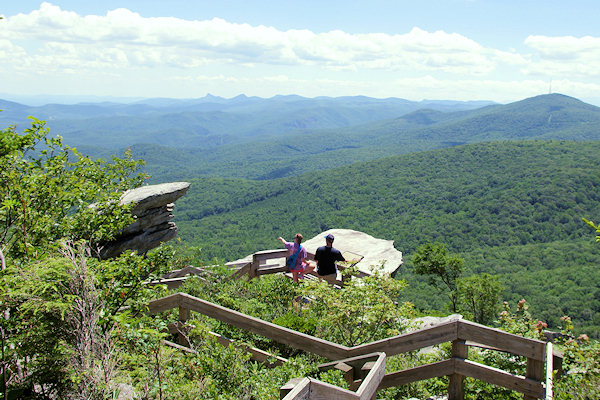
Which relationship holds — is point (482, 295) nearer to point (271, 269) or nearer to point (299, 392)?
point (271, 269)

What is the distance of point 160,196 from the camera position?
11766 millimetres

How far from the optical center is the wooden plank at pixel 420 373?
13.9ft

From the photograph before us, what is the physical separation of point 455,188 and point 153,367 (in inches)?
4995

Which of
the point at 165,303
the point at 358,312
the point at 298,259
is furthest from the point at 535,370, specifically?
the point at 298,259

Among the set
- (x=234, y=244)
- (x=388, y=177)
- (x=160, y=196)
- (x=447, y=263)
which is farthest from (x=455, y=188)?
(x=160, y=196)

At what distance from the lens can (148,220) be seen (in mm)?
11836

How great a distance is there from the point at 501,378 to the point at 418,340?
2.88 feet

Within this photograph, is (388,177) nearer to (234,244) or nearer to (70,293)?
(234,244)

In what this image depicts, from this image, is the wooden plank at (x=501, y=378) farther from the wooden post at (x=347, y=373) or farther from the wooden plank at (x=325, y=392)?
the wooden plank at (x=325, y=392)

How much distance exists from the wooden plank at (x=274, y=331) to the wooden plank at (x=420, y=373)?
746 millimetres

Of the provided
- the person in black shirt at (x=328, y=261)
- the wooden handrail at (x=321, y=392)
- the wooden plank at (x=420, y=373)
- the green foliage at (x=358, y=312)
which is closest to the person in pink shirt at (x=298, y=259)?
the person in black shirt at (x=328, y=261)

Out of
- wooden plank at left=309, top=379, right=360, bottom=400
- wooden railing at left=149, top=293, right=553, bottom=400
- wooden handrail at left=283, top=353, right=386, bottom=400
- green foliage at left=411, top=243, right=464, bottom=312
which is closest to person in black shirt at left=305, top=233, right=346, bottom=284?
wooden railing at left=149, top=293, right=553, bottom=400

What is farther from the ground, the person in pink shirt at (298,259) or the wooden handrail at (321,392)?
the wooden handrail at (321,392)

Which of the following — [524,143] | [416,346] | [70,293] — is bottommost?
[524,143]
